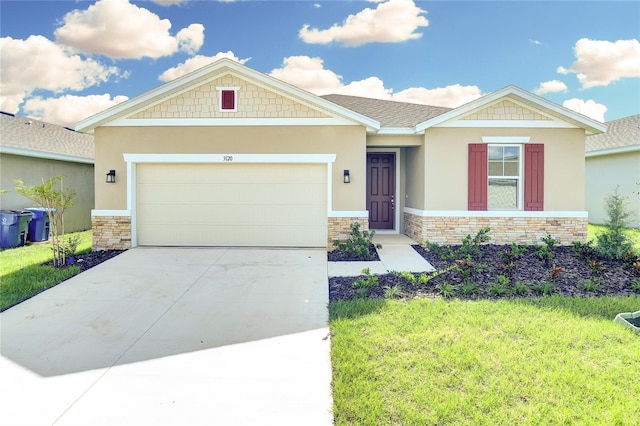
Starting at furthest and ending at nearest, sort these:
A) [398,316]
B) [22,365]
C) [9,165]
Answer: [9,165] → [398,316] → [22,365]

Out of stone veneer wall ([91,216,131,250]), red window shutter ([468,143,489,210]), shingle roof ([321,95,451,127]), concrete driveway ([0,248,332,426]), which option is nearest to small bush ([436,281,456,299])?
concrete driveway ([0,248,332,426])

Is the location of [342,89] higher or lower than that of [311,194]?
higher

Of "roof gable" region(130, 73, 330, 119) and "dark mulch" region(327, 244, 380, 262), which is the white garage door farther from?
"roof gable" region(130, 73, 330, 119)

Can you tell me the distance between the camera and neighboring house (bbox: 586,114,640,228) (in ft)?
45.9

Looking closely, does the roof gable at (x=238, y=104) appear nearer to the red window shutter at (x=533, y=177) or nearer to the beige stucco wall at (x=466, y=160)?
the beige stucco wall at (x=466, y=160)

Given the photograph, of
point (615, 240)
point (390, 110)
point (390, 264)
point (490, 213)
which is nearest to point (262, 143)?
point (390, 264)

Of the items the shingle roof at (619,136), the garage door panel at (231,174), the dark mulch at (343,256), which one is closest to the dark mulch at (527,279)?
the dark mulch at (343,256)

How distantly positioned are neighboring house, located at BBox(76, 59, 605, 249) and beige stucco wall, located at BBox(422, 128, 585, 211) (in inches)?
1.0

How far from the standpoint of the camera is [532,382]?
342 centimetres

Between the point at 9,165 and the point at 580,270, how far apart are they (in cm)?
Result: 1533

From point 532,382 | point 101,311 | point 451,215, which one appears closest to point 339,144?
point 451,215

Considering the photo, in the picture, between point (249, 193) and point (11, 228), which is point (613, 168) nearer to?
point (249, 193)

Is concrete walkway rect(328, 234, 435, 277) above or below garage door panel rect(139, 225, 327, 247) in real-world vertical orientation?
below

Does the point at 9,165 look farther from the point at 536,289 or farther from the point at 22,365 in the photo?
the point at 536,289
